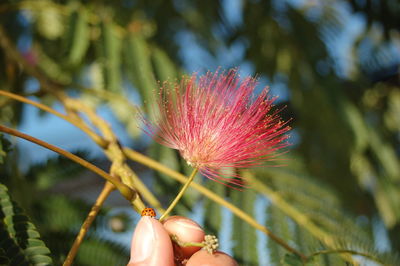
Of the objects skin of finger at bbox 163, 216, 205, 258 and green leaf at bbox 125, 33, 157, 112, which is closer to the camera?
skin of finger at bbox 163, 216, 205, 258

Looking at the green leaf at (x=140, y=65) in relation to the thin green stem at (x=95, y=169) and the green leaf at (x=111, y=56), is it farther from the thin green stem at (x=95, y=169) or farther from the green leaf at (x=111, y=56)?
the thin green stem at (x=95, y=169)

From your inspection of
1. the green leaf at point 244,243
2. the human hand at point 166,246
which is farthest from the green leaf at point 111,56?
the human hand at point 166,246

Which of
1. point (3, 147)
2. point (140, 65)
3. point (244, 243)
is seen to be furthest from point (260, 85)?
point (3, 147)

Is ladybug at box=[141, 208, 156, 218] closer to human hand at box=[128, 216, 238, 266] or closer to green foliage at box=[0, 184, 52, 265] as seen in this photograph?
human hand at box=[128, 216, 238, 266]

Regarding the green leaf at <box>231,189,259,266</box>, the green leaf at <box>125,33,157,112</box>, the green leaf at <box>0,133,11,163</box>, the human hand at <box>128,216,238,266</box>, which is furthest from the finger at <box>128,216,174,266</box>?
the green leaf at <box>125,33,157,112</box>

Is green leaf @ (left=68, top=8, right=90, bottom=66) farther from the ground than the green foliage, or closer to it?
farther from the ground

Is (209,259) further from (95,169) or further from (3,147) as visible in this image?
(3,147)

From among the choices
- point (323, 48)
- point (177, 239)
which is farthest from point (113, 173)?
point (323, 48)
